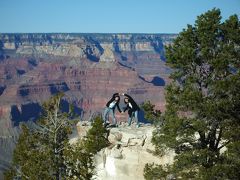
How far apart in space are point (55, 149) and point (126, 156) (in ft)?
15.0

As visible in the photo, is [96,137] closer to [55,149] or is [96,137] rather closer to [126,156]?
[126,156]

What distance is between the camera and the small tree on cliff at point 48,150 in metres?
25.1

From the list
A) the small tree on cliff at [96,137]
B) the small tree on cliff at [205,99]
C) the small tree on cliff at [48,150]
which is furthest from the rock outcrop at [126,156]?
the small tree on cliff at [205,99]

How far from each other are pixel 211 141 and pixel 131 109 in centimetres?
875

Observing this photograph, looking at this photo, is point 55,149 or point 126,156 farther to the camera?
point 126,156

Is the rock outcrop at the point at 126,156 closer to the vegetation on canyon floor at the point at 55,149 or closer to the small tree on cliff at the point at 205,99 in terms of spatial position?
the vegetation on canyon floor at the point at 55,149

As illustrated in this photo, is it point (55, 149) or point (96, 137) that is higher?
point (96, 137)

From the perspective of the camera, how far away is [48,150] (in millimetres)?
25531

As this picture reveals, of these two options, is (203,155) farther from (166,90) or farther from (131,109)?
(131,109)

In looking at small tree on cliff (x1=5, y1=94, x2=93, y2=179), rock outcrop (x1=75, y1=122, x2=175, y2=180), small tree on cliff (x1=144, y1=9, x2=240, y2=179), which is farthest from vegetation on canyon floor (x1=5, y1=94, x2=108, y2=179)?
small tree on cliff (x1=144, y1=9, x2=240, y2=179)

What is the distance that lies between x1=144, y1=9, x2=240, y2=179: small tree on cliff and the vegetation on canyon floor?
5.08 metres

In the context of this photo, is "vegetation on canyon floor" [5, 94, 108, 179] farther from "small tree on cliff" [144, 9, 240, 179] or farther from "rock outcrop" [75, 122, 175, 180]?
"small tree on cliff" [144, 9, 240, 179]

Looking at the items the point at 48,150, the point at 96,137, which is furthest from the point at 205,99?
the point at 96,137

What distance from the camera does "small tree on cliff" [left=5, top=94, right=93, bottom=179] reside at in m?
25.1
